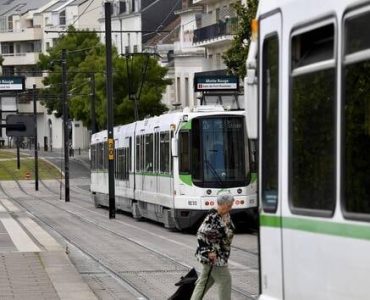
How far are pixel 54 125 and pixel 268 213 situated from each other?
121902mm

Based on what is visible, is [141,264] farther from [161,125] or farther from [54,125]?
[54,125]

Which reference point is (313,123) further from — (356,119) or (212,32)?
(212,32)

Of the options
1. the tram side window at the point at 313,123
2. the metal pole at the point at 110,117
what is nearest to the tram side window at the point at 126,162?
the metal pole at the point at 110,117

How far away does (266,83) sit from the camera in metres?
8.79

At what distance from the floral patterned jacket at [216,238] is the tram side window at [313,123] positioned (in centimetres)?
479

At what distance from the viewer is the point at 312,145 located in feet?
25.4

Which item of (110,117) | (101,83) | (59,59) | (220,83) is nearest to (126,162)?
(110,117)

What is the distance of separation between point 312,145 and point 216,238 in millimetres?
5348

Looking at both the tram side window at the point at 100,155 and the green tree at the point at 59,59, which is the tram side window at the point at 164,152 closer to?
the tram side window at the point at 100,155

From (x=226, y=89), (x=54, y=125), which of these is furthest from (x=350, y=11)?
(x=54, y=125)

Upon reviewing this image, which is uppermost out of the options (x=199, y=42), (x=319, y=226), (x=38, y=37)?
(x=38, y=37)

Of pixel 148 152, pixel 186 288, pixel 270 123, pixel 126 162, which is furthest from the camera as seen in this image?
pixel 126 162

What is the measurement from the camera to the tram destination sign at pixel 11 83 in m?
58.6

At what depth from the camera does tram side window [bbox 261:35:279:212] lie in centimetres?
855
